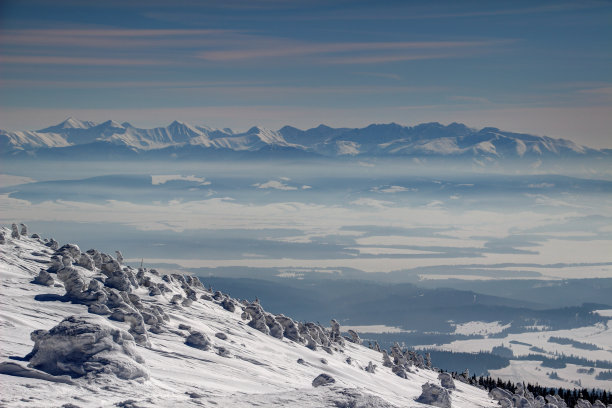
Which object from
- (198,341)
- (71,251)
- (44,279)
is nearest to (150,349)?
(198,341)

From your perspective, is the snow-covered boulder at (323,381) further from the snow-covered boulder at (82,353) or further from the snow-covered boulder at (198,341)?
the snow-covered boulder at (82,353)

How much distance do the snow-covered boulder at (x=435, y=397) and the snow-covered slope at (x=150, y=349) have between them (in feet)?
2.97

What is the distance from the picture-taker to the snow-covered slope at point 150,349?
59000 millimetres

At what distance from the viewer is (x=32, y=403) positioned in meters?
51.9

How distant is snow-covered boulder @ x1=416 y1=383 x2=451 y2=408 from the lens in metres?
110

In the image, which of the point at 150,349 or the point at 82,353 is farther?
the point at 150,349

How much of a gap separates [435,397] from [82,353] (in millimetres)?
63839

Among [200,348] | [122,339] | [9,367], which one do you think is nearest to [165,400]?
[122,339]

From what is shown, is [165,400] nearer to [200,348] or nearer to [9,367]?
[9,367]

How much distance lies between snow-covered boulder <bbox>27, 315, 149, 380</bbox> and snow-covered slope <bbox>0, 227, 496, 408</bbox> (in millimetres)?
79

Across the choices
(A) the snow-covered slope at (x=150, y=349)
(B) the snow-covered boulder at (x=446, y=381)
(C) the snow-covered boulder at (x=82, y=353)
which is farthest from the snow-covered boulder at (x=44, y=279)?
(B) the snow-covered boulder at (x=446, y=381)

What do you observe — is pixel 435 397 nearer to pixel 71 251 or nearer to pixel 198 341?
pixel 198 341

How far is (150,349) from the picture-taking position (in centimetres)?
8338

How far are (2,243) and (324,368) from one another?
5321cm
